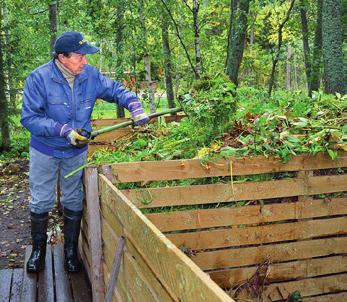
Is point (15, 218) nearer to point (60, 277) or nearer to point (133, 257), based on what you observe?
point (60, 277)

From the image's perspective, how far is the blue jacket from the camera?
421 cm

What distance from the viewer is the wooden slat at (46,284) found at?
4113 millimetres

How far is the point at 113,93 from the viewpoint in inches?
187

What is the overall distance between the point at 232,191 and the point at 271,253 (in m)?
0.68

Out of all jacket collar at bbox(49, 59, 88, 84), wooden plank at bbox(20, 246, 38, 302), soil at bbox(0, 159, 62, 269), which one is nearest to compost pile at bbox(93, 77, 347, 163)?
jacket collar at bbox(49, 59, 88, 84)

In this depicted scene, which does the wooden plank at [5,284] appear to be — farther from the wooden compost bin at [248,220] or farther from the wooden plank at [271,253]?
the wooden plank at [271,253]

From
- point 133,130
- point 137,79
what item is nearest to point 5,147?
point 137,79

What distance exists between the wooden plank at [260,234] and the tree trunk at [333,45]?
18.1 ft

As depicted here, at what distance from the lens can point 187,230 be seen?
408 centimetres

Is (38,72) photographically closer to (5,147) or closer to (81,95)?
(81,95)

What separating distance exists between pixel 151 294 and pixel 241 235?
1.98 m

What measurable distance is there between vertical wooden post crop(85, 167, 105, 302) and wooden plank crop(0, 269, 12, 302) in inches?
34.8

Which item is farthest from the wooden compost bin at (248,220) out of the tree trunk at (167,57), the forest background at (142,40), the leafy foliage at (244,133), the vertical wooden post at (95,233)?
the tree trunk at (167,57)

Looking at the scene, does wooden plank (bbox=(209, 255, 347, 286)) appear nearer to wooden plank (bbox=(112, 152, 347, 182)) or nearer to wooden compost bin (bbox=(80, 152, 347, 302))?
wooden compost bin (bbox=(80, 152, 347, 302))
